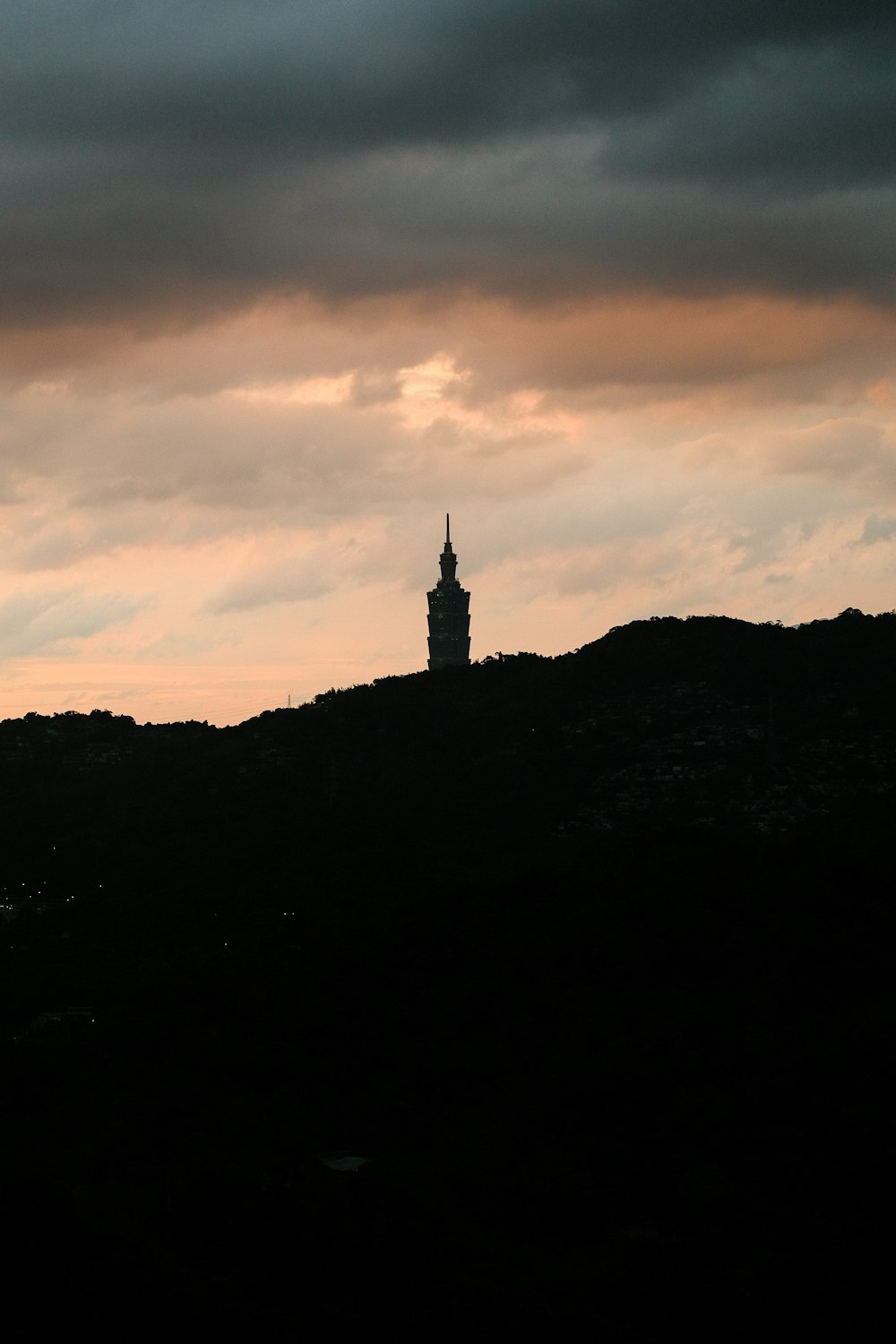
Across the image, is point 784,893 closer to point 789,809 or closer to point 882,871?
point 882,871

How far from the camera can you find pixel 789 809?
5802 inches

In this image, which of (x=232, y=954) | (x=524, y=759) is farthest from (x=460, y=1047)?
(x=524, y=759)

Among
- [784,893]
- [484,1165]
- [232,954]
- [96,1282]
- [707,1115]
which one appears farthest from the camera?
[232,954]

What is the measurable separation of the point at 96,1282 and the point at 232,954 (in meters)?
55.8

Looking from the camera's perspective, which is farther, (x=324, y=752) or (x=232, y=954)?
(x=324, y=752)

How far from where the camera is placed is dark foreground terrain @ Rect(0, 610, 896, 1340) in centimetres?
6175

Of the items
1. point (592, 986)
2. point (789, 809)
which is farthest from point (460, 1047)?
point (789, 809)

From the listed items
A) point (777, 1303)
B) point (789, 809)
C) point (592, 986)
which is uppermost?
point (789, 809)

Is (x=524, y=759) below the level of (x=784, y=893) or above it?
above

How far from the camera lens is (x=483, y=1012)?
9638cm

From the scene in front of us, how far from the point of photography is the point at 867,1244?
206ft

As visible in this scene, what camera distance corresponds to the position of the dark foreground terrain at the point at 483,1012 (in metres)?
61.8

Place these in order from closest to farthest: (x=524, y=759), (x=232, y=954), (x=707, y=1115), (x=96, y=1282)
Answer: (x=96, y=1282), (x=707, y=1115), (x=232, y=954), (x=524, y=759)

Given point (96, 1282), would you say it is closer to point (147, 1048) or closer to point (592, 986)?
point (147, 1048)
